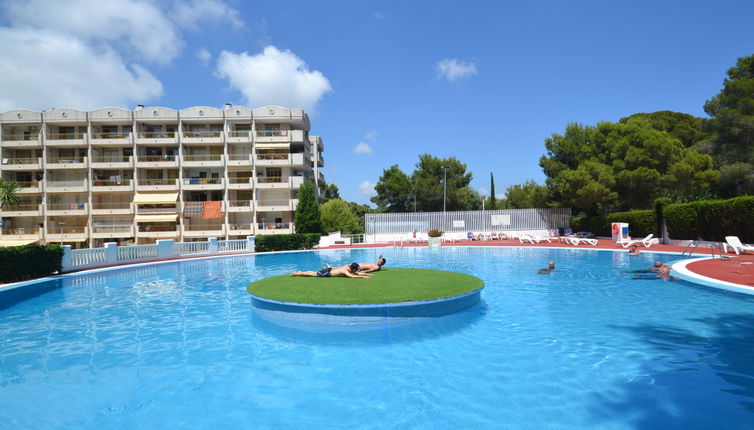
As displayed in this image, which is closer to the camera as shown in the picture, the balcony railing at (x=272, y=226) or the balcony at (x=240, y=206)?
the balcony railing at (x=272, y=226)

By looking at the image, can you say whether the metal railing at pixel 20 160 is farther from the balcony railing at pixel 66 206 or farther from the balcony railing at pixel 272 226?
the balcony railing at pixel 272 226

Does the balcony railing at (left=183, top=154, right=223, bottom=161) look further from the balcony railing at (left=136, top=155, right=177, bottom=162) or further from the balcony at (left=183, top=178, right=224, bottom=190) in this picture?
the balcony at (left=183, top=178, right=224, bottom=190)

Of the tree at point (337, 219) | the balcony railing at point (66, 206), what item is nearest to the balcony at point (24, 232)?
the balcony railing at point (66, 206)

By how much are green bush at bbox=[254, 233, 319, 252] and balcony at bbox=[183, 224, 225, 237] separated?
12.4 m

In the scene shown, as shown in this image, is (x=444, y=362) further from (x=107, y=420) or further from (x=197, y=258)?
(x=197, y=258)

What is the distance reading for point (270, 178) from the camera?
3941 cm

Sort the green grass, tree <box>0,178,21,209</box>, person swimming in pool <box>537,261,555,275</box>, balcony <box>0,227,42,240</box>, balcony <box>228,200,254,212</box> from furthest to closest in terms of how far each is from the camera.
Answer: balcony <box>228,200,254,212</box>, balcony <box>0,227,42,240</box>, tree <box>0,178,21,209</box>, person swimming in pool <box>537,261,555,275</box>, the green grass

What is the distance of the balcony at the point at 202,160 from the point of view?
38.7 metres

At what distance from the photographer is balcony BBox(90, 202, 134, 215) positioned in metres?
38.7

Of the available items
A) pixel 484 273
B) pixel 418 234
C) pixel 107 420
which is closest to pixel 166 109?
pixel 418 234

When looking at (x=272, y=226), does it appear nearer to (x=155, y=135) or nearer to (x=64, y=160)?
(x=155, y=135)

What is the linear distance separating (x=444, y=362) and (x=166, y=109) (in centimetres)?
4259

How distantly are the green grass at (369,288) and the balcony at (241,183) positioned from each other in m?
28.8

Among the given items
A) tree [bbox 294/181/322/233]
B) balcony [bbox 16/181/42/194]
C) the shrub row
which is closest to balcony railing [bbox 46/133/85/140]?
balcony [bbox 16/181/42/194]
